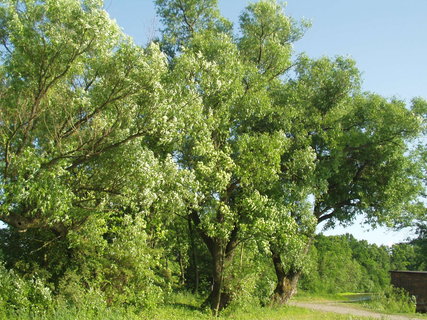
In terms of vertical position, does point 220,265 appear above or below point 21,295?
above

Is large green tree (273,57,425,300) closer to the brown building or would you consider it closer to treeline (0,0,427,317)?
treeline (0,0,427,317)

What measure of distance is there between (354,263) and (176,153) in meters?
58.7

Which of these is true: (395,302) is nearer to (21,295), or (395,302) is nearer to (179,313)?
(179,313)

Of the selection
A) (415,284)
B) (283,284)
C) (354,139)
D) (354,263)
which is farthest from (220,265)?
(354,263)

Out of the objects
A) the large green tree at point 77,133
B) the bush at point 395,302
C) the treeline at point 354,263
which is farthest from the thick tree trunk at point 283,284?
the treeline at point 354,263

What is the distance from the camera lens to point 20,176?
33.5ft

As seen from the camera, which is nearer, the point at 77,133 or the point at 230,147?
the point at 77,133

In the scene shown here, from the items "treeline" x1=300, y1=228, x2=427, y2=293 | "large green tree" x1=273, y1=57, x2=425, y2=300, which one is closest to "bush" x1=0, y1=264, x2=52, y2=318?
"large green tree" x1=273, y1=57, x2=425, y2=300

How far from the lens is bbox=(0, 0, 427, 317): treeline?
37.5 ft

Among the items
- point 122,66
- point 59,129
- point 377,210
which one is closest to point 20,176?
point 59,129

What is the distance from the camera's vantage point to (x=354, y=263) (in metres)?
68.2

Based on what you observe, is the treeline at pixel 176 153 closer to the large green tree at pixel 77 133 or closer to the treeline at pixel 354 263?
the large green tree at pixel 77 133

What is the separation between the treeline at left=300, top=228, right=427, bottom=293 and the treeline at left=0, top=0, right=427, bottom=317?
20143 millimetres

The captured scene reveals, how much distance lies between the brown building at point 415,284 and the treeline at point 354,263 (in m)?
11.7
